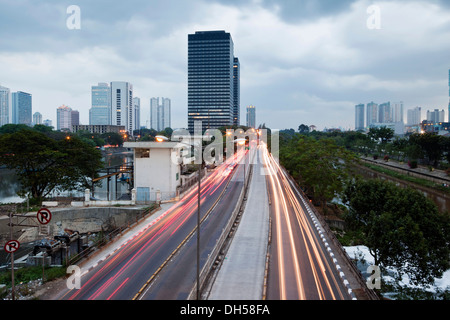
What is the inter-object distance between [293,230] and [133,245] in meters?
12.0

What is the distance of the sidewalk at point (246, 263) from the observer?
13789 millimetres

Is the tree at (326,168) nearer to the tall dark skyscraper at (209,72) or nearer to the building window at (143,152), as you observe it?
the building window at (143,152)

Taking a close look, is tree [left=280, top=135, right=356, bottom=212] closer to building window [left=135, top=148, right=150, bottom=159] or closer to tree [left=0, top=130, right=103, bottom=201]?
building window [left=135, top=148, right=150, bottom=159]

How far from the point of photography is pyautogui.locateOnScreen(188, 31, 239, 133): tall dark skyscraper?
174 m

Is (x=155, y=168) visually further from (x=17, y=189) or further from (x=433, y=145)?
(x=433, y=145)

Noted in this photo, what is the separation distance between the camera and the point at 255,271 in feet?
52.4

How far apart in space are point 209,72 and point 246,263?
169 meters

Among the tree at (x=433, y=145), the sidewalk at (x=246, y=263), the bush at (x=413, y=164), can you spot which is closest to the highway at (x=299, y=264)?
the sidewalk at (x=246, y=263)

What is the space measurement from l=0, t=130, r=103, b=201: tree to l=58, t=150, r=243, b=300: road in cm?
1519

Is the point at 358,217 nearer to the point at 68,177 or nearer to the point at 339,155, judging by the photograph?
the point at 339,155

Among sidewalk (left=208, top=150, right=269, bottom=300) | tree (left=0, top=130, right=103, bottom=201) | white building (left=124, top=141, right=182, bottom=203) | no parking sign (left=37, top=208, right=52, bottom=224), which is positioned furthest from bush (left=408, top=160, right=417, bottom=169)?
no parking sign (left=37, top=208, right=52, bottom=224)

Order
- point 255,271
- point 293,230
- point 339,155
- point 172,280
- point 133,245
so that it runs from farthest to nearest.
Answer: point 339,155 < point 293,230 < point 133,245 < point 255,271 < point 172,280

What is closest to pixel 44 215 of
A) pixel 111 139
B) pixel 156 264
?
pixel 156 264

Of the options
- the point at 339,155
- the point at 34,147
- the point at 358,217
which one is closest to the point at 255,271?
the point at 358,217
